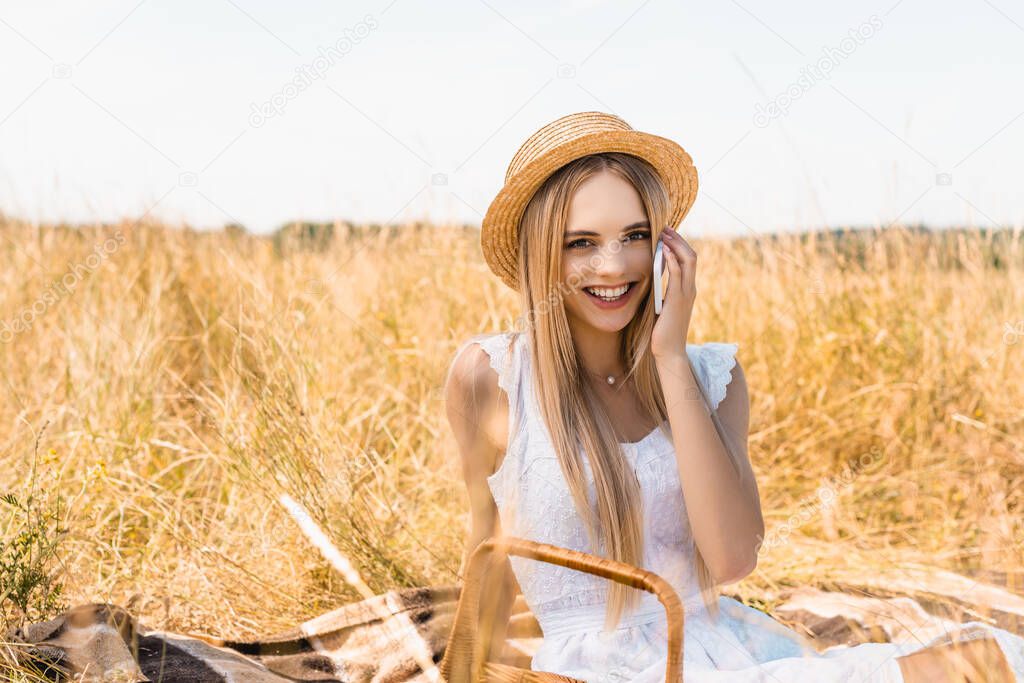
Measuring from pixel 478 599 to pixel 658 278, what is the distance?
2.55 feet

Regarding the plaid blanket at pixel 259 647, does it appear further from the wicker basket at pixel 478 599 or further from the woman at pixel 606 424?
the wicker basket at pixel 478 599

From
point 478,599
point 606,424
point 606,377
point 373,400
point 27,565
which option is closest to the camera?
point 478,599

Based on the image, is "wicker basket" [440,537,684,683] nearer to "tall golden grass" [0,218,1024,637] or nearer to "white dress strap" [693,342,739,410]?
"white dress strap" [693,342,739,410]

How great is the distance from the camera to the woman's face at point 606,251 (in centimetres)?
221

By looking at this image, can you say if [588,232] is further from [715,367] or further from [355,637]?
[355,637]

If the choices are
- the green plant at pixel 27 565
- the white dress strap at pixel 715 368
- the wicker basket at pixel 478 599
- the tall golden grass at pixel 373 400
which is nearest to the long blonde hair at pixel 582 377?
the white dress strap at pixel 715 368

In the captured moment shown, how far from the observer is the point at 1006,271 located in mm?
4770

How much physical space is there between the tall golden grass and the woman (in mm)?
899

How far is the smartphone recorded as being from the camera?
2.12 m

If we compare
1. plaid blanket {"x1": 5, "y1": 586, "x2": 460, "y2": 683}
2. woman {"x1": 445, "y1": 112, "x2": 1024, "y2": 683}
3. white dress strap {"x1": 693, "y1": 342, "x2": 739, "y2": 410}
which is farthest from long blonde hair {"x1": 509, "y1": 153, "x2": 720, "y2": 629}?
plaid blanket {"x1": 5, "y1": 586, "x2": 460, "y2": 683}

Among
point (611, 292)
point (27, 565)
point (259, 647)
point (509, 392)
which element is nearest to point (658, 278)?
point (611, 292)

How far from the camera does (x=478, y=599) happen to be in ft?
5.96

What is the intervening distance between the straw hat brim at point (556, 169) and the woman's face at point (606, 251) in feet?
0.23

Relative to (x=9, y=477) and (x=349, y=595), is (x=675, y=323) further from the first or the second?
(x=9, y=477)
